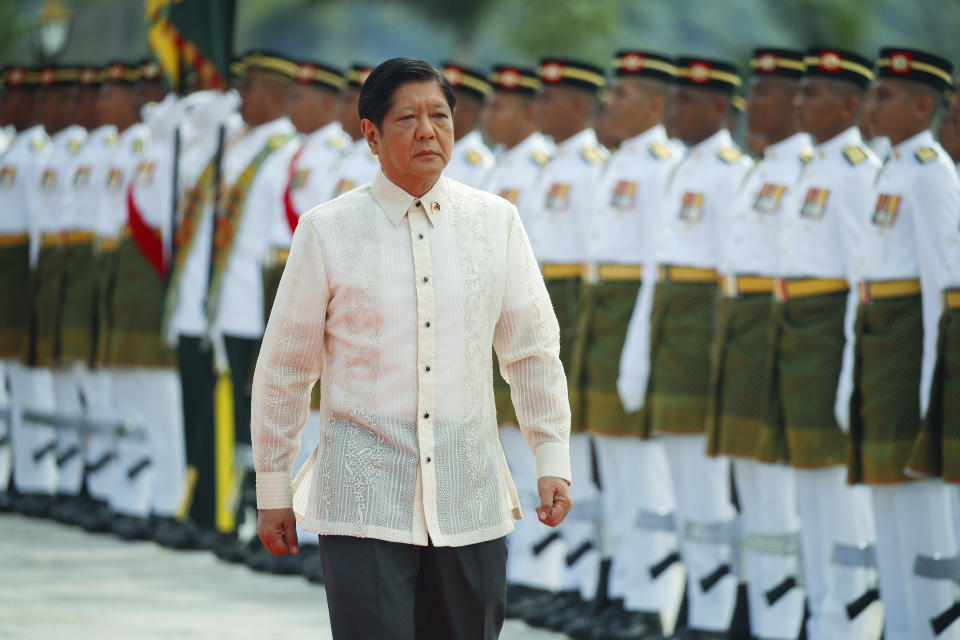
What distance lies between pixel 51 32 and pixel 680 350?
9436 millimetres

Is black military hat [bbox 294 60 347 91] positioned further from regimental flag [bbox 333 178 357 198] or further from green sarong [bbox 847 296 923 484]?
green sarong [bbox 847 296 923 484]

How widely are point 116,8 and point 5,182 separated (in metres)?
43.7

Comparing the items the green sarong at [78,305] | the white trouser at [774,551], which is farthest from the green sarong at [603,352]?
the green sarong at [78,305]

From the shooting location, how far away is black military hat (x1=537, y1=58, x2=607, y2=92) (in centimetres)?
791

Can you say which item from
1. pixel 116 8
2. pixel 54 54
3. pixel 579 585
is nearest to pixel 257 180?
pixel 579 585

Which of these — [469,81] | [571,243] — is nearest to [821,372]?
[571,243]

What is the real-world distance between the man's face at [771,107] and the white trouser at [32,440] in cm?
576

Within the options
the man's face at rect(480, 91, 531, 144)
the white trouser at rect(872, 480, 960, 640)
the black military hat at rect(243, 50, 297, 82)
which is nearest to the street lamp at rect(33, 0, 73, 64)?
the black military hat at rect(243, 50, 297, 82)

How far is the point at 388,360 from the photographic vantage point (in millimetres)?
3928

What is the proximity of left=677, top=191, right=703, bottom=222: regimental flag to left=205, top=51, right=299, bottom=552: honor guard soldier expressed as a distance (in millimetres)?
2699

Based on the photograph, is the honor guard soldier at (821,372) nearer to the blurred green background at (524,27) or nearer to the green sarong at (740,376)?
the green sarong at (740,376)

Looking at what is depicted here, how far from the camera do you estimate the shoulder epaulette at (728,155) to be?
708cm

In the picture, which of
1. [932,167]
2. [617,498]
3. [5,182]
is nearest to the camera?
[932,167]

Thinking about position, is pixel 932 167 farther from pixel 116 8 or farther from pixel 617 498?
pixel 116 8
